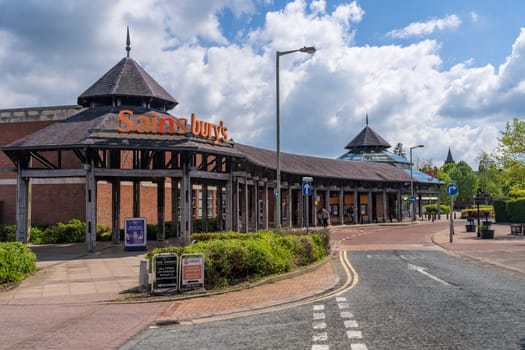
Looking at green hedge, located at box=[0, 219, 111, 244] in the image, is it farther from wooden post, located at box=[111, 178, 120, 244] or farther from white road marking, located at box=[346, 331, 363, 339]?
white road marking, located at box=[346, 331, 363, 339]

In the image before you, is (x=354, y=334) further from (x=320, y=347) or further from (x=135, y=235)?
(x=135, y=235)

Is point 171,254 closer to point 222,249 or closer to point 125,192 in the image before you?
point 222,249

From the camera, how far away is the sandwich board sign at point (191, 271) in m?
14.3

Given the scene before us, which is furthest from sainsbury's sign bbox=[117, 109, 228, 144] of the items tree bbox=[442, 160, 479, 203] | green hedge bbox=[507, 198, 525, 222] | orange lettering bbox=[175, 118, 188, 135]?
tree bbox=[442, 160, 479, 203]

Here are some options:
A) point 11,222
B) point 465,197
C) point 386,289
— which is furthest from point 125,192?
point 465,197

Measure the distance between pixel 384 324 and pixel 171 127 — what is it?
62.3ft

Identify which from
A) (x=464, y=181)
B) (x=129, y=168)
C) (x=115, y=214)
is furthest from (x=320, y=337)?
(x=464, y=181)

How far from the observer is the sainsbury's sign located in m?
26.2

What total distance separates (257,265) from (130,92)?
20.7 metres

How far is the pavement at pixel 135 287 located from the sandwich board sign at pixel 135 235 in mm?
2324

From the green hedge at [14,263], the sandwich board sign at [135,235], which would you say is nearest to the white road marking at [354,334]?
the green hedge at [14,263]

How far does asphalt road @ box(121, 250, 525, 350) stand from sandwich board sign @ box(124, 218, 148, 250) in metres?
14.1

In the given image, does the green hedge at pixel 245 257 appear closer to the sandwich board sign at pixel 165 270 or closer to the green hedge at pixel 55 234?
the sandwich board sign at pixel 165 270

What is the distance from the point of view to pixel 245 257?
51.7ft
